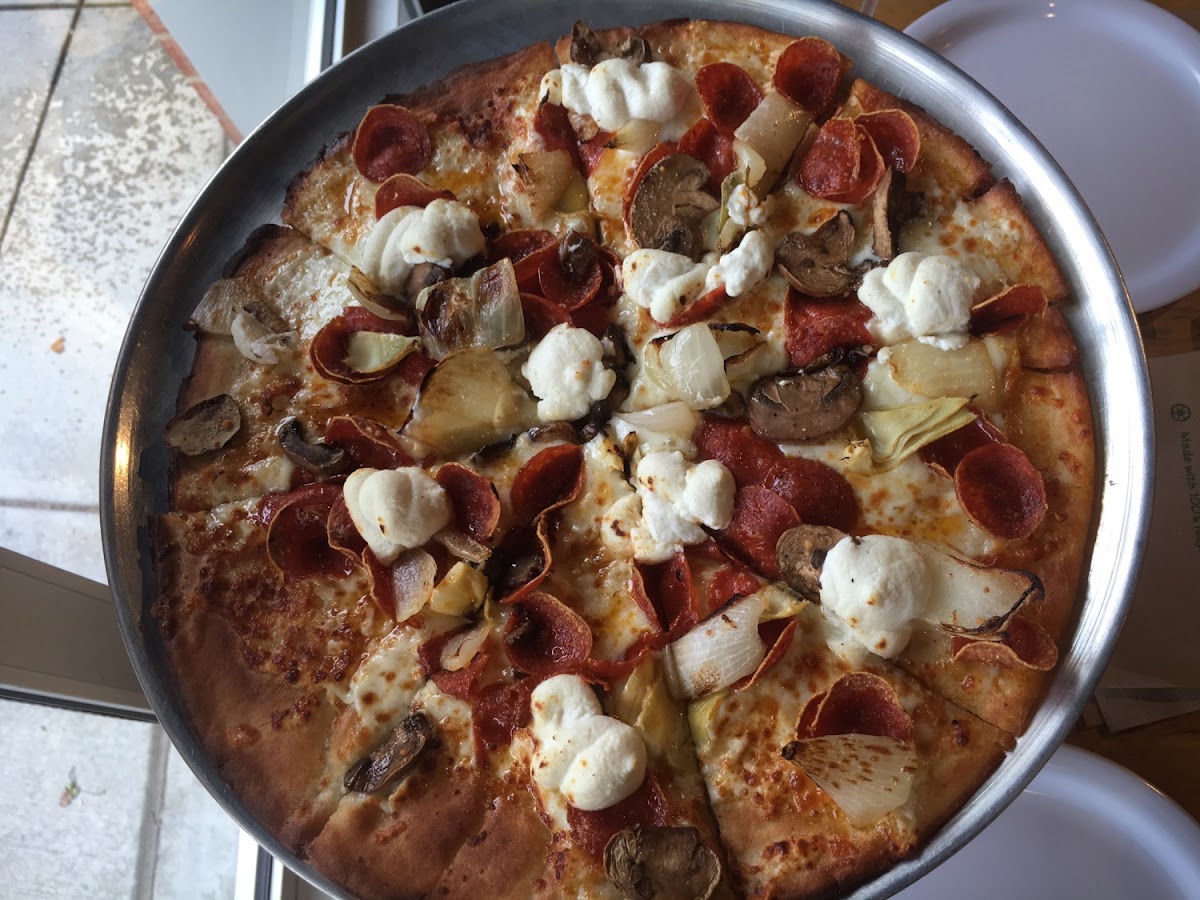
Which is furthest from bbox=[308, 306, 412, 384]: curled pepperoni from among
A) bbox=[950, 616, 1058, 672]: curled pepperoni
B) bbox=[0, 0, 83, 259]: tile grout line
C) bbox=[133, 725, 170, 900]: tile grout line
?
bbox=[0, 0, 83, 259]: tile grout line

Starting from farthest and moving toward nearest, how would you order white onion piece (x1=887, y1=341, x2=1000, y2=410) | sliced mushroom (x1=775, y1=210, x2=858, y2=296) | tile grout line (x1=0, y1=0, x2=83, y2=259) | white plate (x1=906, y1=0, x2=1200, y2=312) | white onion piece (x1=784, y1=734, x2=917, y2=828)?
tile grout line (x1=0, y1=0, x2=83, y2=259)
white plate (x1=906, y1=0, x2=1200, y2=312)
sliced mushroom (x1=775, y1=210, x2=858, y2=296)
white onion piece (x1=887, y1=341, x2=1000, y2=410)
white onion piece (x1=784, y1=734, x2=917, y2=828)

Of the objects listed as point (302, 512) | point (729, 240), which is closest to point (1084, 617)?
point (729, 240)

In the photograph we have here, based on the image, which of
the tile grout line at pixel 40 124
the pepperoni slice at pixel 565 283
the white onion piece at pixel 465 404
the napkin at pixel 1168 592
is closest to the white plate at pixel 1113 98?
the napkin at pixel 1168 592

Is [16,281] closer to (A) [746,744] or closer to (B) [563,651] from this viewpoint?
(B) [563,651]

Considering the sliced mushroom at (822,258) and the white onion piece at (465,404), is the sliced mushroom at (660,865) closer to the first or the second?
the white onion piece at (465,404)

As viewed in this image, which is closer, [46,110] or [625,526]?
[625,526]

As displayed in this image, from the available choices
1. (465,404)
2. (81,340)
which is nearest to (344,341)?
(465,404)

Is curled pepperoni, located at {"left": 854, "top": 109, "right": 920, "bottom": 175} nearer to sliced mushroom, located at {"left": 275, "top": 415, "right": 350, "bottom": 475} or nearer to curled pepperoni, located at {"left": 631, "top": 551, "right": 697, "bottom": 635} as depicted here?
curled pepperoni, located at {"left": 631, "top": 551, "right": 697, "bottom": 635}

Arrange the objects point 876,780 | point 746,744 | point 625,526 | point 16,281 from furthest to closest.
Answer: point 16,281, point 625,526, point 746,744, point 876,780

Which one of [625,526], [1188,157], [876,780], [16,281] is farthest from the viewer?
[16,281]
